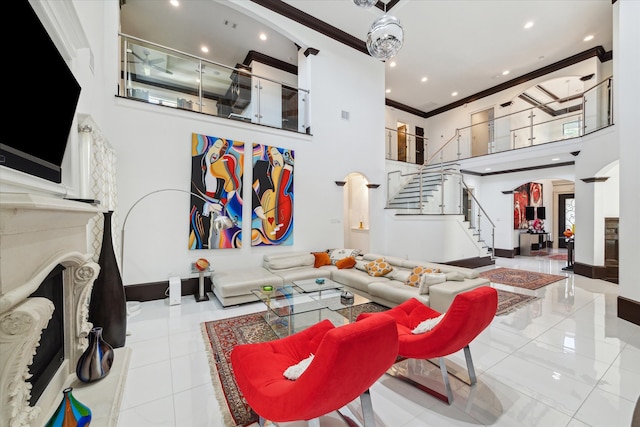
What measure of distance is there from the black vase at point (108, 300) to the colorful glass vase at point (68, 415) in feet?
4.45

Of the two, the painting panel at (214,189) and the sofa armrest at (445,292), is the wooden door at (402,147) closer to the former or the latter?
the painting panel at (214,189)

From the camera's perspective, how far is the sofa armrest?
10.8 feet

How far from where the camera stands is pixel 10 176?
134 centimetres

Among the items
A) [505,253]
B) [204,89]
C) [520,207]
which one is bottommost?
[505,253]

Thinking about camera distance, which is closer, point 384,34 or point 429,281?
point 384,34

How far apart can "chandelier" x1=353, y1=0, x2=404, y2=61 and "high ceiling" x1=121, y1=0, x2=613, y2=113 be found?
13.3 ft

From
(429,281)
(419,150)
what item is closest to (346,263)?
(429,281)

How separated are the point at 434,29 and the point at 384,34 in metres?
5.32

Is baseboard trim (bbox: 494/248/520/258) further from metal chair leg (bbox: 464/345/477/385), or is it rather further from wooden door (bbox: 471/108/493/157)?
metal chair leg (bbox: 464/345/477/385)

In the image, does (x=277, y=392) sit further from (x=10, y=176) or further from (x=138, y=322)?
(x=138, y=322)

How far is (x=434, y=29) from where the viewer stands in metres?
6.61

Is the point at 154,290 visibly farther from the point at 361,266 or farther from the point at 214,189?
the point at 361,266

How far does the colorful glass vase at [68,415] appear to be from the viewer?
141 cm

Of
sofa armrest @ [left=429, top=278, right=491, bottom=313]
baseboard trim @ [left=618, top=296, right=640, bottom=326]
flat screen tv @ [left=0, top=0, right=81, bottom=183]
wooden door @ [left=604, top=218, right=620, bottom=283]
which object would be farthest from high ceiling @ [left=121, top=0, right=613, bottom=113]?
baseboard trim @ [left=618, top=296, right=640, bottom=326]
